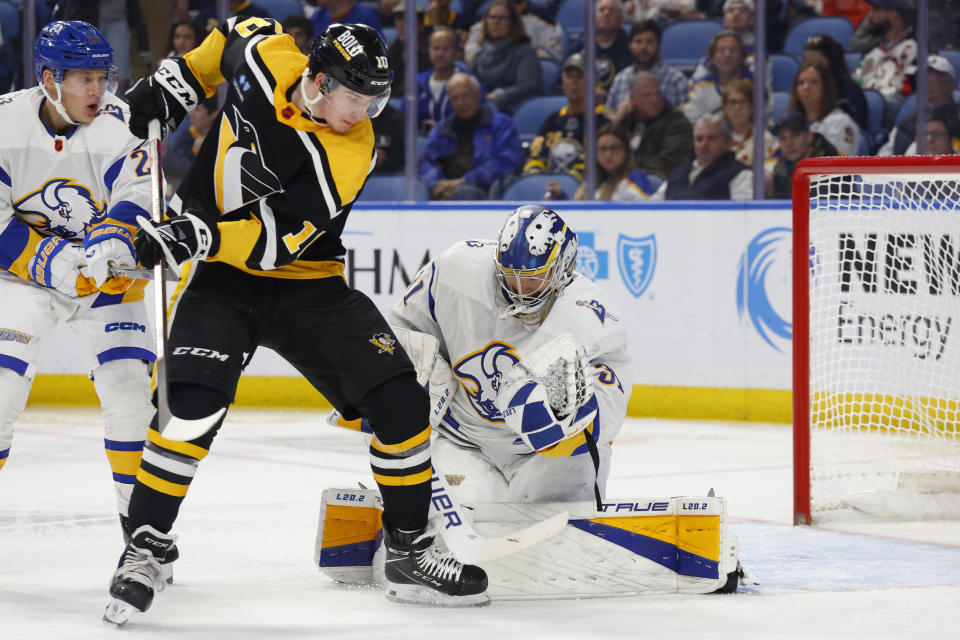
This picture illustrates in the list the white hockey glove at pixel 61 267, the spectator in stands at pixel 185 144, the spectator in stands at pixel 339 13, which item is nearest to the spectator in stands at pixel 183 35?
the spectator in stands at pixel 185 144

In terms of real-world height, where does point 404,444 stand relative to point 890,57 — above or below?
below

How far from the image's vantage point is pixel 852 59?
684cm

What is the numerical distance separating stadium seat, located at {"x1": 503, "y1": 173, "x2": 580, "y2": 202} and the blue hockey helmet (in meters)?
4.05

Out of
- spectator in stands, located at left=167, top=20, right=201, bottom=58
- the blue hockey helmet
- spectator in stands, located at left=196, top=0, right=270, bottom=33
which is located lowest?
the blue hockey helmet

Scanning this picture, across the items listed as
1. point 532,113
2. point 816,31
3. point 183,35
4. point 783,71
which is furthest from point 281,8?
point 816,31

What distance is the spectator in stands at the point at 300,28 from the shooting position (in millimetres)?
7559

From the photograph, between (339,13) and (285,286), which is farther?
(339,13)

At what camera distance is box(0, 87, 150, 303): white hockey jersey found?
318 centimetres

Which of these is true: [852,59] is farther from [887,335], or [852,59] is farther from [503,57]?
[887,335]

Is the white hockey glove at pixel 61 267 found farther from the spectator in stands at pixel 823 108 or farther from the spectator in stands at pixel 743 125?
the spectator in stands at pixel 823 108

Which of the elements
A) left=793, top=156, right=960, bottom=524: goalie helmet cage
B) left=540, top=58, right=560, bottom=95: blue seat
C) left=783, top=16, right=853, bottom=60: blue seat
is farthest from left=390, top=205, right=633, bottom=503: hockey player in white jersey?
left=540, top=58, right=560, bottom=95: blue seat

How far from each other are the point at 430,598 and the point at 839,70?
471cm

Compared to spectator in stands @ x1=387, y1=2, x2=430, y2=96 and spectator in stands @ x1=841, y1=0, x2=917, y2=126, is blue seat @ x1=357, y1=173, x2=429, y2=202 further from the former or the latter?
spectator in stands @ x1=841, y1=0, x2=917, y2=126

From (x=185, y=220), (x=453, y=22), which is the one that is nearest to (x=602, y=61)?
(x=453, y=22)
